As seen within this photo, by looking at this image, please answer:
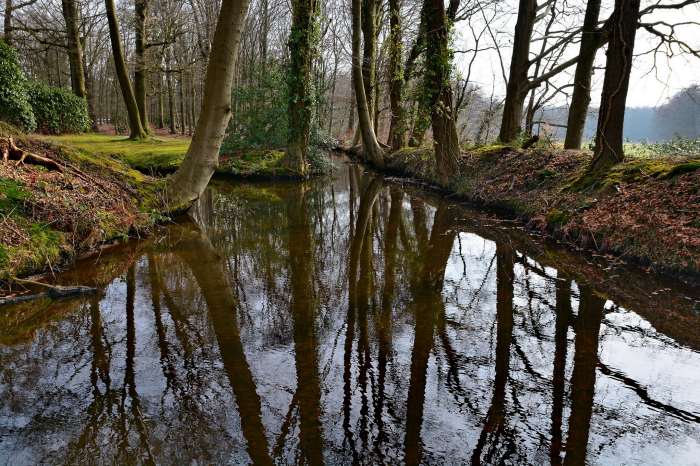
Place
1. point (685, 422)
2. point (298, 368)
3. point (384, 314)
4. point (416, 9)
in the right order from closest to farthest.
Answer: point (685, 422)
point (298, 368)
point (384, 314)
point (416, 9)

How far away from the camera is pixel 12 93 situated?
17391 millimetres

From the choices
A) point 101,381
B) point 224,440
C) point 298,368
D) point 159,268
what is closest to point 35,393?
point 101,381

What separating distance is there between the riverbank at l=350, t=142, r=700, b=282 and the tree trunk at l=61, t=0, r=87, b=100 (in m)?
20.6

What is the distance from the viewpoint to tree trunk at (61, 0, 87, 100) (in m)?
20.0

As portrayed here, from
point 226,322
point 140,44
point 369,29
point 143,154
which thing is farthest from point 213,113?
point 140,44

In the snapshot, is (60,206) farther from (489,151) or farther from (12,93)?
(12,93)

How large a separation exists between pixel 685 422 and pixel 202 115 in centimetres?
807

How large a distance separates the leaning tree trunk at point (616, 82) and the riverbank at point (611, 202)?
355 millimetres

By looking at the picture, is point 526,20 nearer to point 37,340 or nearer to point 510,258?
point 510,258

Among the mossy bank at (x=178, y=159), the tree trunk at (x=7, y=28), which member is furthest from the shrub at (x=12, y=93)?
the mossy bank at (x=178, y=159)

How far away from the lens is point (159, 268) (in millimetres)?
5980

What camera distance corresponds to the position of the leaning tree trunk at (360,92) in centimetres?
1563

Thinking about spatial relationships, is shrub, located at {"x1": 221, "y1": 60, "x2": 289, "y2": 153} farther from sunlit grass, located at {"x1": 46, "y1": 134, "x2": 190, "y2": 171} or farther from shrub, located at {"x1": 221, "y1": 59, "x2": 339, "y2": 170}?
sunlit grass, located at {"x1": 46, "y1": 134, "x2": 190, "y2": 171}

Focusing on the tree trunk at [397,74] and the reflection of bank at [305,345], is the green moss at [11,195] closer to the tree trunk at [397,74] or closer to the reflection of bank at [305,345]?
the reflection of bank at [305,345]
